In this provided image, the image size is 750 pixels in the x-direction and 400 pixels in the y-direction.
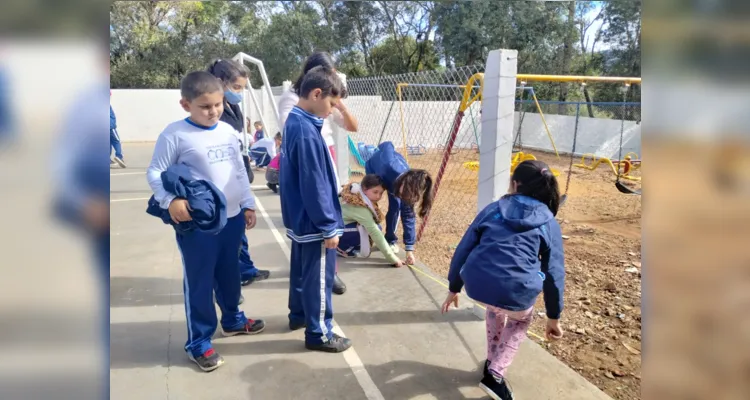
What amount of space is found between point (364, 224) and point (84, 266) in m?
3.33

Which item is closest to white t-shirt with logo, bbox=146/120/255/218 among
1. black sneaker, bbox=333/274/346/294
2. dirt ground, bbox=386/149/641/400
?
black sneaker, bbox=333/274/346/294

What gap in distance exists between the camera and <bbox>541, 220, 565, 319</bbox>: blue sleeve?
2.18 metres

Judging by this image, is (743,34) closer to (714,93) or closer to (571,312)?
(714,93)

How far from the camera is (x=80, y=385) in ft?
2.13

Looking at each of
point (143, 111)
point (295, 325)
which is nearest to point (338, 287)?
point (295, 325)

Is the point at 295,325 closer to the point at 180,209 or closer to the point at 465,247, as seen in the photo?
the point at 180,209

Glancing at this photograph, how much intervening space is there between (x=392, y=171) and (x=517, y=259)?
2.05 meters

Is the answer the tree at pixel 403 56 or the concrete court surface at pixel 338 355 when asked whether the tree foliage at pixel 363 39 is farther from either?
the concrete court surface at pixel 338 355

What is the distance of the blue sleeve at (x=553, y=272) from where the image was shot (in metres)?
2.18

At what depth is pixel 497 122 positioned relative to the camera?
9.41 ft

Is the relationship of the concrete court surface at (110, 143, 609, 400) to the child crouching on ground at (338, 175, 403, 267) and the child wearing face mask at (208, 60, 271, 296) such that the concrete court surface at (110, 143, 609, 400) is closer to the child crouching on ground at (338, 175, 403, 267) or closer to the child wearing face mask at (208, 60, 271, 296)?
the child wearing face mask at (208, 60, 271, 296)

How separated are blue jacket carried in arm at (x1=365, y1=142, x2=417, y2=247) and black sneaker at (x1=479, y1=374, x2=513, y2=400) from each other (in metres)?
1.95

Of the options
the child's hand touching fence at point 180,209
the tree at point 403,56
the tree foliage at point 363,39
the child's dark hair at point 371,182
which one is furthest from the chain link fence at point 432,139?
the tree at point 403,56

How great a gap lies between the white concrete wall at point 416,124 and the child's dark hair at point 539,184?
16.6 feet
